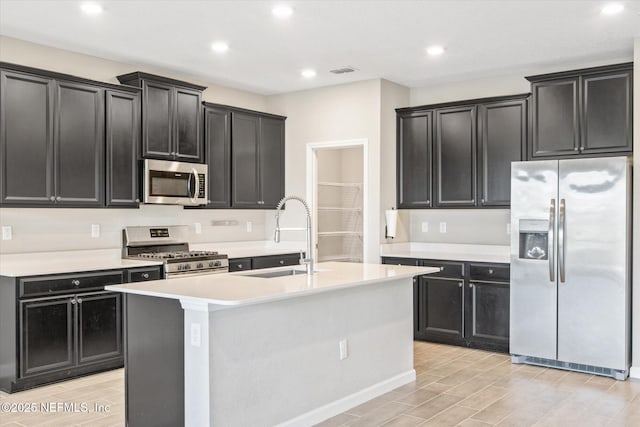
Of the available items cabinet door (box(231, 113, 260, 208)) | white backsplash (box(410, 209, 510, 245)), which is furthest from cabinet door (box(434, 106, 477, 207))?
cabinet door (box(231, 113, 260, 208))

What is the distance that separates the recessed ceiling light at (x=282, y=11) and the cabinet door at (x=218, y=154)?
6.76ft

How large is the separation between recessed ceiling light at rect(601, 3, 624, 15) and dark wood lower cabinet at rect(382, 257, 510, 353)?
2.33m

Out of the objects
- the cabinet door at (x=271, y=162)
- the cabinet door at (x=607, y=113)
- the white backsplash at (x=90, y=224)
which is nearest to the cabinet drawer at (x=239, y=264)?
the white backsplash at (x=90, y=224)

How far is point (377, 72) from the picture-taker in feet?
19.5

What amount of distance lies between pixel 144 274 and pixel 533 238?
3422 mm

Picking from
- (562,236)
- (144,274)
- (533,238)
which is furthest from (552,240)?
(144,274)

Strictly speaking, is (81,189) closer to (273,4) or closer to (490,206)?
(273,4)

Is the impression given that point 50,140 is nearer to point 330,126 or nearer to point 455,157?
point 330,126

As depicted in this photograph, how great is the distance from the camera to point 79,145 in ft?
16.0

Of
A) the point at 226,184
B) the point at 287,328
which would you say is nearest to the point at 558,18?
the point at 287,328

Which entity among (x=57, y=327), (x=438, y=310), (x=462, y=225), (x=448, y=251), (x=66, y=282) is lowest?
(x=438, y=310)

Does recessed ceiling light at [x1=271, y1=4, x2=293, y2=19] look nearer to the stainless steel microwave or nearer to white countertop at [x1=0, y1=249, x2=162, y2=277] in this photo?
the stainless steel microwave

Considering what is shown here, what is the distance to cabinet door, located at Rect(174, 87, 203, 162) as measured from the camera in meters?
5.68

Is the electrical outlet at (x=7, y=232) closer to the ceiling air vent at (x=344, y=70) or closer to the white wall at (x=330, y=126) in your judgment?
the white wall at (x=330, y=126)
